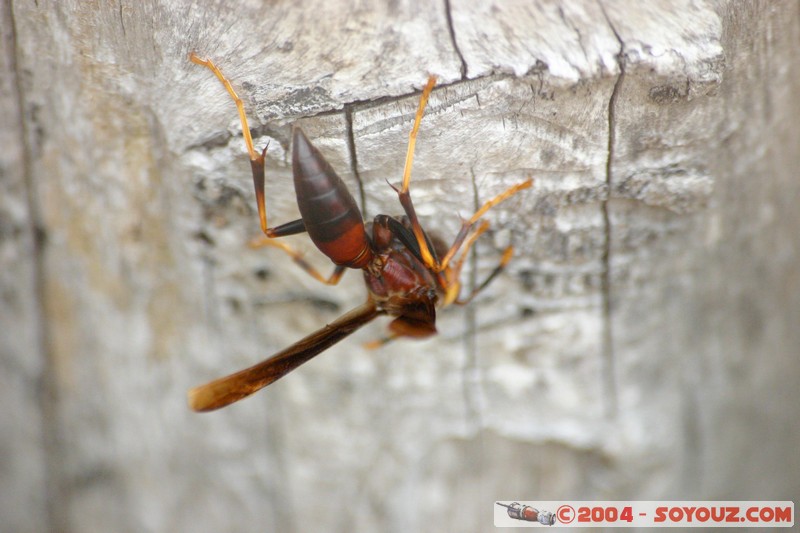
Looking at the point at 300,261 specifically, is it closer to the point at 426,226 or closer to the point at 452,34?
the point at 426,226

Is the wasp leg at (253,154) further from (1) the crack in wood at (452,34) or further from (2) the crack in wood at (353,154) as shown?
(1) the crack in wood at (452,34)

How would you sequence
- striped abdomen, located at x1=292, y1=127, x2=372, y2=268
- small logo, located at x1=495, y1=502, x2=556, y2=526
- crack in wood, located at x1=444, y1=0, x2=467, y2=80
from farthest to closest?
small logo, located at x1=495, y1=502, x2=556, y2=526 < striped abdomen, located at x1=292, y1=127, x2=372, y2=268 < crack in wood, located at x1=444, y1=0, x2=467, y2=80

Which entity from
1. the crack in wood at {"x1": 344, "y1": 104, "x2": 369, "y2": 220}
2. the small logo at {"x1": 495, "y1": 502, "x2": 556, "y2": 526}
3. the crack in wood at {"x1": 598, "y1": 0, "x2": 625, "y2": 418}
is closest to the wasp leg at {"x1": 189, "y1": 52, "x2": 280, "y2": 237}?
the crack in wood at {"x1": 344, "y1": 104, "x2": 369, "y2": 220}

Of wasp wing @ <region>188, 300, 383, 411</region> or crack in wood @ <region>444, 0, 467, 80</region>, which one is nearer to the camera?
crack in wood @ <region>444, 0, 467, 80</region>

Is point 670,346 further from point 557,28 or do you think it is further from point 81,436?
point 81,436

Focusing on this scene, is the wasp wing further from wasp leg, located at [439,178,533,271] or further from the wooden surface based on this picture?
wasp leg, located at [439,178,533,271]

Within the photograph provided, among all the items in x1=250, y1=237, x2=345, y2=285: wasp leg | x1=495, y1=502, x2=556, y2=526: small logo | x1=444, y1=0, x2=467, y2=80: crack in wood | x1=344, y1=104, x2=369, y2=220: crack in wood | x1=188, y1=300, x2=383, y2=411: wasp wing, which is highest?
x1=444, y1=0, x2=467, y2=80: crack in wood

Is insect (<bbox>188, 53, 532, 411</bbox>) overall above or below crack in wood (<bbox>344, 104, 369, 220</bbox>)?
below
